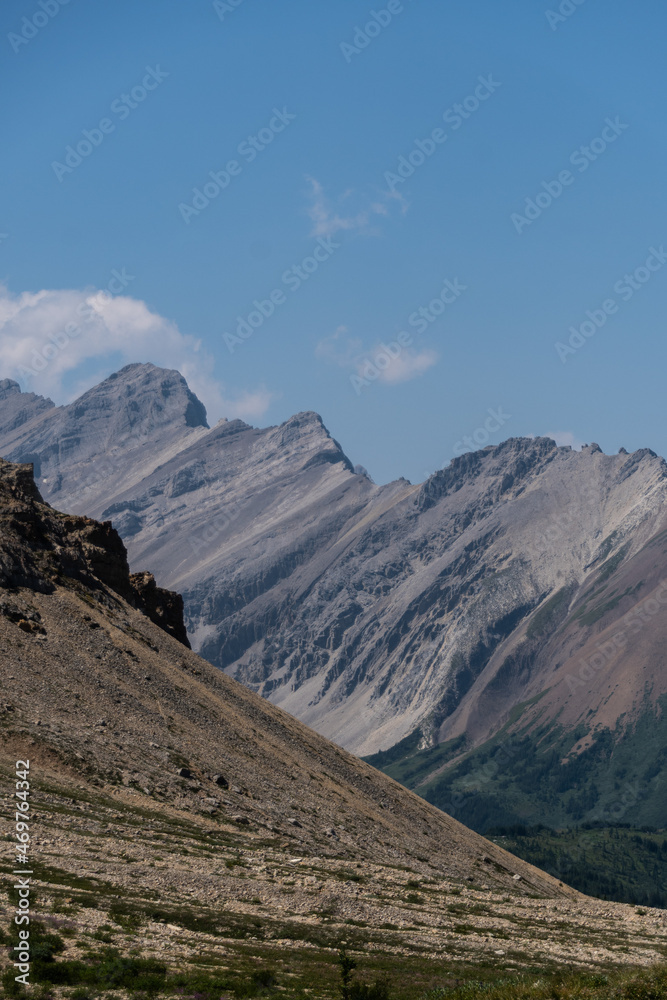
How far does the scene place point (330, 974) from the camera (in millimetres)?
42844

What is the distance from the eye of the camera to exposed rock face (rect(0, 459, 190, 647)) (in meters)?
107

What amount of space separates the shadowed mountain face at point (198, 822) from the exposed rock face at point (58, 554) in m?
0.35

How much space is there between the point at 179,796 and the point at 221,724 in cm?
2383

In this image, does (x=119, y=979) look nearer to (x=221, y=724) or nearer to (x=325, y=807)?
(x=325, y=807)

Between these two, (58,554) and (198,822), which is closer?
(198,822)

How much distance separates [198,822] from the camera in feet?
247

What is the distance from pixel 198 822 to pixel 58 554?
49.5 m

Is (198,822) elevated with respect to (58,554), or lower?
lower

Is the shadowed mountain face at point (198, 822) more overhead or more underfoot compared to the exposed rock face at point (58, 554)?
more underfoot

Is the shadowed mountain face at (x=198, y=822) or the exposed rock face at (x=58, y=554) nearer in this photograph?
the shadowed mountain face at (x=198, y=822)

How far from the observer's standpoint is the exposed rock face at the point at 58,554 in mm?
106750

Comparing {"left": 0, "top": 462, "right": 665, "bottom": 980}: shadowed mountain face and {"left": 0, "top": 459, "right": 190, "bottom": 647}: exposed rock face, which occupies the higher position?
{"left": 0, "top": 459, "right": 190, "bottom": 647}: exposed rock face

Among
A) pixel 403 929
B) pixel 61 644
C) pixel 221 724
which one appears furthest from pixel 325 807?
pixel 403 929

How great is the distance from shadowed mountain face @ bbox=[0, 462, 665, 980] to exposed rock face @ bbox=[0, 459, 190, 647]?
35cm
